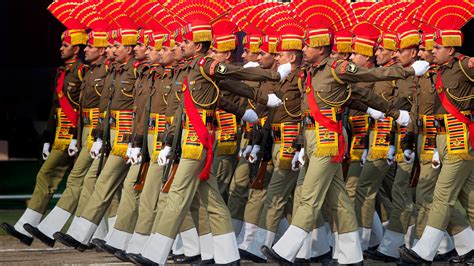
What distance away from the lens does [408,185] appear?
1280 cm

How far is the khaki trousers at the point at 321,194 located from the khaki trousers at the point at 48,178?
365 centimetres

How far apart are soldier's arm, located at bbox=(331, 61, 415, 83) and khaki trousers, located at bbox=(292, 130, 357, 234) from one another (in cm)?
54

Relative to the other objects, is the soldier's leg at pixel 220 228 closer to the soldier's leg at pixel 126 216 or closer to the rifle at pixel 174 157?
the rifle at pixel 174 157

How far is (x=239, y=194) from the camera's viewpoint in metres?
13.1

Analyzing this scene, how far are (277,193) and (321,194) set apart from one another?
1.09m

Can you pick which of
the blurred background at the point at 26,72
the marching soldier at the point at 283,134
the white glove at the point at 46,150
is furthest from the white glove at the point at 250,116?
the blurred background at the point at 26,72

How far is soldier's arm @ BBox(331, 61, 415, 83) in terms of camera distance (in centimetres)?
1102

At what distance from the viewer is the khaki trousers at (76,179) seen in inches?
546

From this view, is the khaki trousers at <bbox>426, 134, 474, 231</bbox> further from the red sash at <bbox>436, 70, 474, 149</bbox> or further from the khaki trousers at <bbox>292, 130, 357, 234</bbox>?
the khaki trousers at <bbox>292, 130, 357, 234</bbox>

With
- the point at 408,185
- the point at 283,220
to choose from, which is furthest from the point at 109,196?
the point at 408,185

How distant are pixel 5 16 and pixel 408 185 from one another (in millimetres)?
13676

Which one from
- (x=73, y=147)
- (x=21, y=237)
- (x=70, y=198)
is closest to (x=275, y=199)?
(x=70, y=198)

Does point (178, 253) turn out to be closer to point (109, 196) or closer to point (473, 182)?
point (109, 196)

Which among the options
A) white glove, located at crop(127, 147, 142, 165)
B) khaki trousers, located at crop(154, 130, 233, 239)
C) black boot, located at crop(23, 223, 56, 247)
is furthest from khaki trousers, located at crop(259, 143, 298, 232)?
black boot, located at crop(23, 223, 56, 247)
